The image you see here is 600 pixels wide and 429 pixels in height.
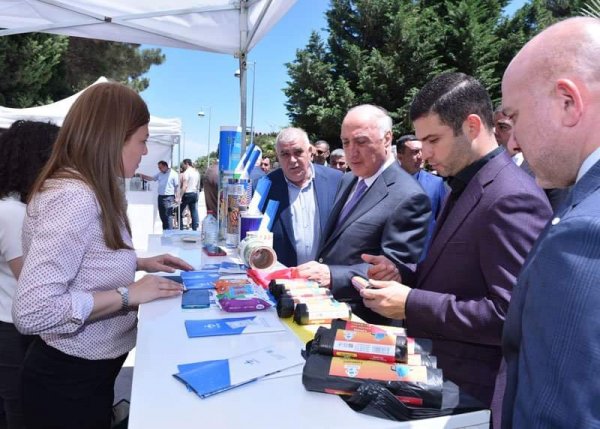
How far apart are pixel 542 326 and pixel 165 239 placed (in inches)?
104

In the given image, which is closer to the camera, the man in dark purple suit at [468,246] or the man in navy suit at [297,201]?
the man in dark purple suit at [468,246]

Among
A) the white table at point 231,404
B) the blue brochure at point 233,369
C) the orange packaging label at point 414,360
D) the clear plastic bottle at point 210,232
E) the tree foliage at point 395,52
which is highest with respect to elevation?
the tree foliage at point 395,52

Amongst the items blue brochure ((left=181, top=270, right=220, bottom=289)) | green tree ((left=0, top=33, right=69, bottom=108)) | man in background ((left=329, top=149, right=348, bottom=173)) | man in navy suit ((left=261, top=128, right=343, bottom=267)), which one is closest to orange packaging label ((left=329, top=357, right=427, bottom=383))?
blue brochure ((left=181, top=270, right=220, bottom=289))

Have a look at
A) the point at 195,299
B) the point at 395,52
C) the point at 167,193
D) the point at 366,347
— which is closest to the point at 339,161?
the point at 167,193

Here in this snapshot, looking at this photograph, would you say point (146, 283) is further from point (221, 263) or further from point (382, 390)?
point (382, 390)

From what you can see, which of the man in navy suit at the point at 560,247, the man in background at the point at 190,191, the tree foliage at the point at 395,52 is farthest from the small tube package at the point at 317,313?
the tree foliage at the point at 395,52

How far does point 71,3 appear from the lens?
3.77m

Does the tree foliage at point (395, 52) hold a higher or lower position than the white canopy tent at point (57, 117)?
higher

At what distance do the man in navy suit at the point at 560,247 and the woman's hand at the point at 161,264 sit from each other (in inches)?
57.5

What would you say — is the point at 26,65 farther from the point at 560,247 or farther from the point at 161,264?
the point at 560,247

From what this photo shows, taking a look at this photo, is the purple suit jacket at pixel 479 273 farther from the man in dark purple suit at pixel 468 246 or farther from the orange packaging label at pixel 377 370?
the orange packaging label at pixel 377 370

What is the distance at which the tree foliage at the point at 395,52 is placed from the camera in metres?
21.1

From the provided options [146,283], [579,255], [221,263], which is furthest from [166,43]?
[579,255]

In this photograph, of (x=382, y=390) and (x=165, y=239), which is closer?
(x=382, y=390)
